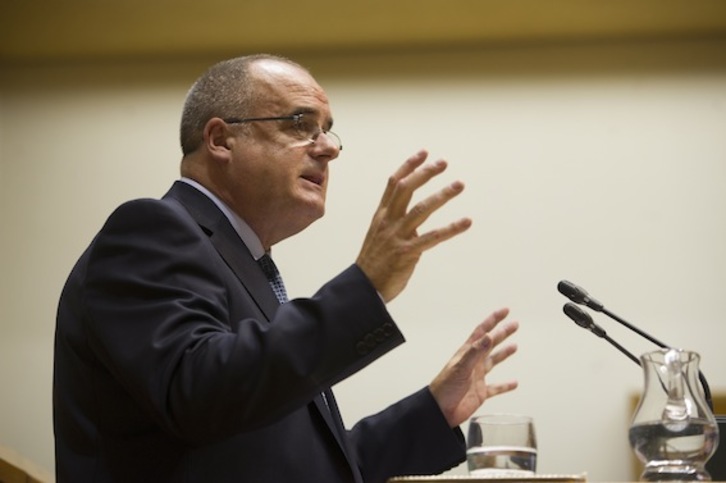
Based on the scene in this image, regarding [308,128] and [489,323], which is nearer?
[489,323]

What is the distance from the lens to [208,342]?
1606 millimetres

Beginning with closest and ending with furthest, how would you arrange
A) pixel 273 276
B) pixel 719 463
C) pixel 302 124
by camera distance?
pixel 273 276, pixel 302 124, pixel 719 463

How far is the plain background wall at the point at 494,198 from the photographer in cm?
477

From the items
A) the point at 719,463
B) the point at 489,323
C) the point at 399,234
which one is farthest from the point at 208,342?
the point at 719,463

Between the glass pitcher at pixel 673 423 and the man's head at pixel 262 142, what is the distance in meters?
0.89

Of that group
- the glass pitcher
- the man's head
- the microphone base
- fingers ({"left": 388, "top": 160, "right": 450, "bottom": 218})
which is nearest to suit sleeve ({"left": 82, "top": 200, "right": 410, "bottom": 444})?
fingers ({"left": 388, "top": 160, "right": 450, "bottom": 218})

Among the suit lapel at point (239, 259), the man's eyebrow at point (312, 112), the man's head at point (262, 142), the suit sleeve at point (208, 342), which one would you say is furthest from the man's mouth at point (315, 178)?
the suit sleeve at point (208, 342)

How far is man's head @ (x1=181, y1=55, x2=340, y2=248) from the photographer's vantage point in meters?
2.25

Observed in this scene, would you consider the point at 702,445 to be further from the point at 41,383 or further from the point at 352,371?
the point at 41,383

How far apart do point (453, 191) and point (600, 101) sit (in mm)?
3625

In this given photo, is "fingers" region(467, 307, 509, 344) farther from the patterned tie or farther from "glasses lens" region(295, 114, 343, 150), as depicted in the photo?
"glasses lens" region(295, 114, 343, 150)

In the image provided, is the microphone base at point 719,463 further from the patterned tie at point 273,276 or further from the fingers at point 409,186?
the fingers at point 409,186

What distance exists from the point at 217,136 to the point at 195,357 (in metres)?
0.81

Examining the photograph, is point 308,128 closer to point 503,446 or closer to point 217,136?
point 217,136
